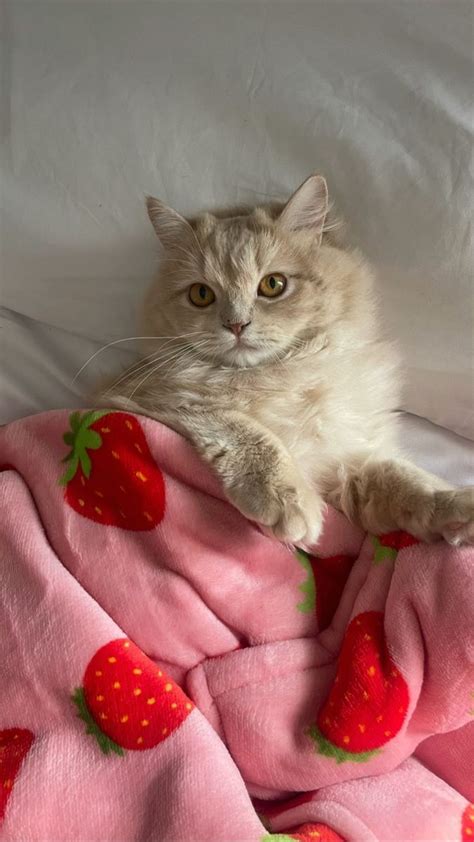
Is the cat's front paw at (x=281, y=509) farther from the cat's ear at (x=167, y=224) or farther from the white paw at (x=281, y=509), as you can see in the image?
the cat's ear at (x=167, y=224)

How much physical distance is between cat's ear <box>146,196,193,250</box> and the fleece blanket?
16.5 inches

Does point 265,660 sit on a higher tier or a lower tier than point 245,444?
lower

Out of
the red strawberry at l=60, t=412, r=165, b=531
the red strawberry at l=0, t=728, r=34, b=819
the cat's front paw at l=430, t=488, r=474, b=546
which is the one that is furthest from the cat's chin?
the red strawberry at l=0, t=728, r=34, b=819

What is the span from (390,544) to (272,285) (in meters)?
0.56

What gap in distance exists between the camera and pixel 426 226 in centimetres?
135

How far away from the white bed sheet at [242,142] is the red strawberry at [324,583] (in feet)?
1.34

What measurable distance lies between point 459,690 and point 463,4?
1.28 m

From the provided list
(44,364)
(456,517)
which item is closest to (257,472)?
(456,517)

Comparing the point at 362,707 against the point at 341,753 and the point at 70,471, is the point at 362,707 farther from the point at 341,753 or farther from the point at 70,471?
the point at 70,471

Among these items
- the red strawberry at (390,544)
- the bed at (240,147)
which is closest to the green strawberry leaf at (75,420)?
the bed at (240,147)

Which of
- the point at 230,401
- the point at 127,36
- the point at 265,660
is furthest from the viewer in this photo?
the point at 127,36

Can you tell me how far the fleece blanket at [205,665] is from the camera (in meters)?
1.05

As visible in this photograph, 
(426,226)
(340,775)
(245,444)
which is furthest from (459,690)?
(426,226)

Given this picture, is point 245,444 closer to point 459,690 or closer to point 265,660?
point 265,660
